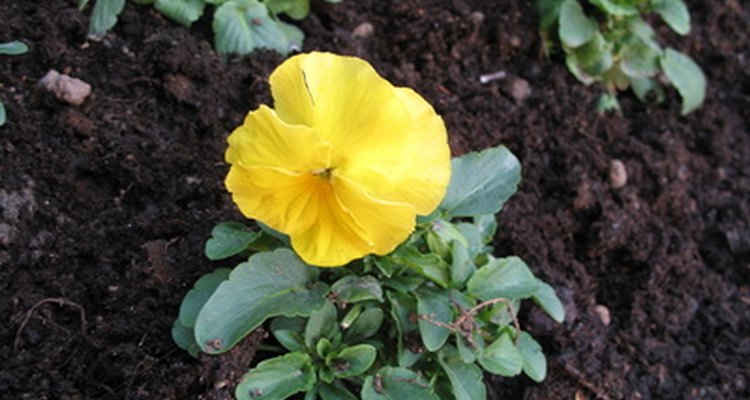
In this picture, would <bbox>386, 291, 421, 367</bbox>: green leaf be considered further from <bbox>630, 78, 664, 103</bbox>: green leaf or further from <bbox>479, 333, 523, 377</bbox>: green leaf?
<bbox>630, 78, 664, 103</bbox>: green leaf

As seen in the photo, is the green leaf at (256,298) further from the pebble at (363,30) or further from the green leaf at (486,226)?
the pebble at (363,30)

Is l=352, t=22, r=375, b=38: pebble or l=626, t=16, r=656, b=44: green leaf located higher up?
l=352, t=22, r=375, b=38: pebble

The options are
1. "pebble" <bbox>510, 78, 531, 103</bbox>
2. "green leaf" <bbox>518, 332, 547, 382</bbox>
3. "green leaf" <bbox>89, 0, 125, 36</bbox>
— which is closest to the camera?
"green leaf" <bbox>518, 332, 547, 382</bbox>

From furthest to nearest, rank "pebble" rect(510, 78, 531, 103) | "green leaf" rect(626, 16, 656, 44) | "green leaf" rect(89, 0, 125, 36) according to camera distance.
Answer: "green leaf" rect(626, 16, 656, 44) → "pebble" rect(510, 78, 531, 103) → "green leaf" rect(89, 0, 125, 36)

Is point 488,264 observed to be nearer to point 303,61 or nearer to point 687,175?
point 303,61

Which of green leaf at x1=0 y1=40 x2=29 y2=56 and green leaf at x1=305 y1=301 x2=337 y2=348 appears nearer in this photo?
green leaf at x1=305 y1=301 x2=337 y2=348

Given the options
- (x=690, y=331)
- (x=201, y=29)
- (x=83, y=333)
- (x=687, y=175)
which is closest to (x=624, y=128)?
(x=687, y=175)

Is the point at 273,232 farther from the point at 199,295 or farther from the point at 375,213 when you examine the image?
the point at 375,213

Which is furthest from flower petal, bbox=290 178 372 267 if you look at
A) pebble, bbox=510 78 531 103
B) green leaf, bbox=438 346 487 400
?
pebble, bbox=510 78 531 103
